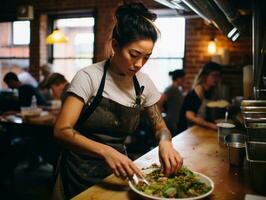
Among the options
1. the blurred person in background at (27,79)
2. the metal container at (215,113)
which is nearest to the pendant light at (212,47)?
the metal container at (215,113)

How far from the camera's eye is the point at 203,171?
1.73 meters

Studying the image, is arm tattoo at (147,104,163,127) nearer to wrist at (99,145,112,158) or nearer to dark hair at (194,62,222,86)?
wrist at (99,145,112,158)

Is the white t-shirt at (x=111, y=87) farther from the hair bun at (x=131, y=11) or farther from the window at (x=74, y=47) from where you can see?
the window at (x=74, y=47)

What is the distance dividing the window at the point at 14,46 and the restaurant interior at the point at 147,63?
0.08 feet

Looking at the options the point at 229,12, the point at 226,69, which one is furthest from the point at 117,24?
the point at 226,69

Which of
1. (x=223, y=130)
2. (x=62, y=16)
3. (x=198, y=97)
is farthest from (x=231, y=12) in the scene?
(x=62, y=16)

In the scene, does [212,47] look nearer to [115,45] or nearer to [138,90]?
[138,90]

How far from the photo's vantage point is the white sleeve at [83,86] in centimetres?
144

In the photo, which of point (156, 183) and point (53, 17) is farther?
point (53, 17)

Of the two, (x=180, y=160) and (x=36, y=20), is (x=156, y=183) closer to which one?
(x=180, y=160)

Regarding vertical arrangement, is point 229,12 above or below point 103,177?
above

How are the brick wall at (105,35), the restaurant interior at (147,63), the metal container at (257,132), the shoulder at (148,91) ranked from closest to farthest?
the metal container at (257,132) < the shoulder at (148,91) < the restaurant interior at (147,63) < the brick wall at (105,35)

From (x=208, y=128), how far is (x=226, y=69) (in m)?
2.55

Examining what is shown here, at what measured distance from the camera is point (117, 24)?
155 cm
